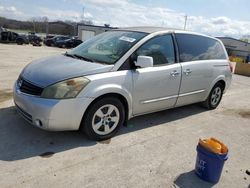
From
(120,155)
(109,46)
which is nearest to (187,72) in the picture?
(109,46)

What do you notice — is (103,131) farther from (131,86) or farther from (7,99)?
(7,99)

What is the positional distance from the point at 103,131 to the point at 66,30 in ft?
248

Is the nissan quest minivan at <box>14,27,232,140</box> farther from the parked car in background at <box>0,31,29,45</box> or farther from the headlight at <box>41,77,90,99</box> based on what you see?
the parked car in background at <box>0,31,29,45</box>

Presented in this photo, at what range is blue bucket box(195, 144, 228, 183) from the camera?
292cm

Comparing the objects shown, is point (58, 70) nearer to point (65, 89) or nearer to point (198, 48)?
point (65, 89)

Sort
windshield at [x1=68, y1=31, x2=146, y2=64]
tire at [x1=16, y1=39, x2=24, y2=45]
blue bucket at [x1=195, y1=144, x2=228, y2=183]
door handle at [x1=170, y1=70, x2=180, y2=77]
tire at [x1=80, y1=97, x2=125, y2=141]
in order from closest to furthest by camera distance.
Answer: blue bucket at [x1=195, y1=144, x2=228, y2=183], tire at [x1=80, y1=97, x2=125, y2=141], windshield at [x1=68, y1=31, x2=146, y2=64], door handle at [x1=170, y1=70, x2=180, y2=77], tire at [x1=16, y1=39, x2=24, y2=45]

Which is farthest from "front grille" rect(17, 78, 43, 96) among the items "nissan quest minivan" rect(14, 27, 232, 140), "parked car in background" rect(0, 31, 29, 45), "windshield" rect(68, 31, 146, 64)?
"parked car in background" rect(0, 31, 29, 45)

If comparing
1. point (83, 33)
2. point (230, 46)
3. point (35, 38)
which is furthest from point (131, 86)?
point (230, 46)

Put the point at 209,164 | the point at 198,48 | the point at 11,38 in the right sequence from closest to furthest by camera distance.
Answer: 1. the point at 209,164
2. the point at 198,48
3. the point at 11,38

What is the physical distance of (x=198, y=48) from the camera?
5164 mm

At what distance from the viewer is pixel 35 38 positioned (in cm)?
3191

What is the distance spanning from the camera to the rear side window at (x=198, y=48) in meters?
4.75

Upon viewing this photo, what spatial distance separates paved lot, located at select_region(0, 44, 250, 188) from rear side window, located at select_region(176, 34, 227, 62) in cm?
129

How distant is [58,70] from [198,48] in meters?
2.91
